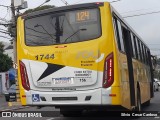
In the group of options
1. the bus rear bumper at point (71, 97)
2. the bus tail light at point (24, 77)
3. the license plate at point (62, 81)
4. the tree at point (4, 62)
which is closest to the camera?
the bus rear bumper at point (71, 97)

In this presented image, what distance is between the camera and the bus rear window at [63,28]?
10.4 metres

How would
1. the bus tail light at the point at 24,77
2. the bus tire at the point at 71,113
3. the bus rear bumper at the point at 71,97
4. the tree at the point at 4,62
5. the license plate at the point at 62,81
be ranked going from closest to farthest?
1. the bus rear bumper at the point at 71,97
2. the license plate at the point at 62,81
3. the bus tail light at the point at 24,77
4. the bus tire at the point at 71,113
5. the tree at the point at 4,62

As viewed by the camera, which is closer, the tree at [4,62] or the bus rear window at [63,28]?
the bus rear window at [63,28]

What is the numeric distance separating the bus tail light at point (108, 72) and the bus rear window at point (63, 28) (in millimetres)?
706

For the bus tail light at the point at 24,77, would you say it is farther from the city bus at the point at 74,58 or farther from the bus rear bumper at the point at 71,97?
the bus rear bumper at the point at 71,97

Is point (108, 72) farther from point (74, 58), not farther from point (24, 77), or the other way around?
point (24, 77)

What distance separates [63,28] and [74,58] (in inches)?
Result: 36.4

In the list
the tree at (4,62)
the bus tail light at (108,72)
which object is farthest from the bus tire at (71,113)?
the tree at (4,62)

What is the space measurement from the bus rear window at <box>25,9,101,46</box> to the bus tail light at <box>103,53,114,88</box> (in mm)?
706

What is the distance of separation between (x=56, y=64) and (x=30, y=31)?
133 cm

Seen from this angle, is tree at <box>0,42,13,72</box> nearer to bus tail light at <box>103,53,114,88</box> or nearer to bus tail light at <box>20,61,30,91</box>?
bus tail light at <box>20,61,30,91</box>

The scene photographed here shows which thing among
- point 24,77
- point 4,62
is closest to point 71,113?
point 24,77

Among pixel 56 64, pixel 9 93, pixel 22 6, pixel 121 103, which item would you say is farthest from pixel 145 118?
pixel 9 93

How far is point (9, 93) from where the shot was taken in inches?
1337
